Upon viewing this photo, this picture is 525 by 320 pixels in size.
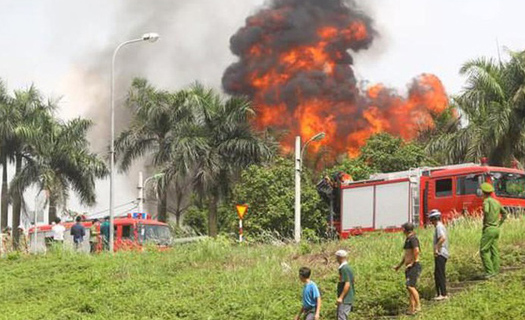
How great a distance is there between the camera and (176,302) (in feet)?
61.0

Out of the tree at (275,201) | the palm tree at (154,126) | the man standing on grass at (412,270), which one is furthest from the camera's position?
the palm tree at (154,126)

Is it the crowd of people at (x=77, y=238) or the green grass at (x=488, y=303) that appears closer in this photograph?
the green grass at (x=488, y=303)

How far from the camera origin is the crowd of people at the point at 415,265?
1368 centimetres

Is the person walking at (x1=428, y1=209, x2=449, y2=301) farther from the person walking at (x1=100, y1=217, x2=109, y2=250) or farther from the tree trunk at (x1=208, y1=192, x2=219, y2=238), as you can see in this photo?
the tree trunk at (x1=208, y1=192, x2=219, y2=238)

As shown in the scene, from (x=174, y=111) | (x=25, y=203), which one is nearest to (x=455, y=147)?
(x=174, y=111)

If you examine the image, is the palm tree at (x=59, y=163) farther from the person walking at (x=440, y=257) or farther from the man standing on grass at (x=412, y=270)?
the man standing on grass at (x=412, y=270)

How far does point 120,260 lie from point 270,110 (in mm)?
31647

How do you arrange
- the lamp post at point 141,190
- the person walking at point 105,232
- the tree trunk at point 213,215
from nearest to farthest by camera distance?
1. the person walking at point 105,232
2. the lamp post at point 141,190
3. the tree trunk at point 213,215

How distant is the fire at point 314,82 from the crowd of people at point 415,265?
119ft

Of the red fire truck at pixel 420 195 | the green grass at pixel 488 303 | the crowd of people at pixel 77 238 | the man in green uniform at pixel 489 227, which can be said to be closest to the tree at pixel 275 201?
the crowd of people at pixel 77 238

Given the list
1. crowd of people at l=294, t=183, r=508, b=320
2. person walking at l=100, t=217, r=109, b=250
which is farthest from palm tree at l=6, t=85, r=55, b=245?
crowd of people at l=294, t=183, r=508, b=320

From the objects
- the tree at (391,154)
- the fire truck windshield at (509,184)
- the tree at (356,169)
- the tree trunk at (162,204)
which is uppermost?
the tree at (391,154)

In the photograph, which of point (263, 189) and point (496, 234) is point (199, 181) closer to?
point (263, 189)

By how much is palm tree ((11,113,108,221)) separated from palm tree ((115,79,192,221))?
2625 millimetres
